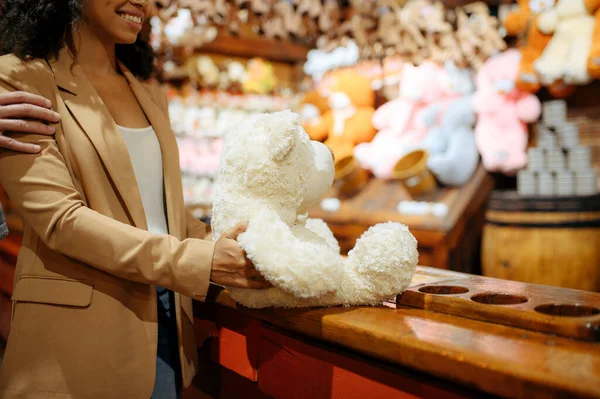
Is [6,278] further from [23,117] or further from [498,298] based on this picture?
[498,298]

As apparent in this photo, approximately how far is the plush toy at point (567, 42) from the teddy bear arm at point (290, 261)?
7.22 feet

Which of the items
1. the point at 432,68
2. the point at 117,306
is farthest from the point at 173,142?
the point at 432,68

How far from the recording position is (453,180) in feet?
9.95

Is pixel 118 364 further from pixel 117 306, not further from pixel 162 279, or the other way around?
pixel 162 279

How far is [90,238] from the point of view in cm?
100

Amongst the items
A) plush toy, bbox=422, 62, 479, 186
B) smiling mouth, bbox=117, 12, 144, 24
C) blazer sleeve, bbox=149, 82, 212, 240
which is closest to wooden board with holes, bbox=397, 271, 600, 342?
blazer sleeve, bbox=149, 82, 212, 240

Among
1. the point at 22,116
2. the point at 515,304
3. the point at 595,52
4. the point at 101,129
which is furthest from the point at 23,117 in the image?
the point at 595,52

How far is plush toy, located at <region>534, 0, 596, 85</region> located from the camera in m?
2.52

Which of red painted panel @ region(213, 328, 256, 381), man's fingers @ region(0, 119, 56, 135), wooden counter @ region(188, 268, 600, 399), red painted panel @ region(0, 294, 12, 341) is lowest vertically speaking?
red painted panel @ region(0, 294, 12, 341)

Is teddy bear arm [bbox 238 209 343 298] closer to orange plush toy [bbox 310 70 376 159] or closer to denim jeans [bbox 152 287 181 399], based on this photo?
denim jeans [bbox 152 287 181 399]

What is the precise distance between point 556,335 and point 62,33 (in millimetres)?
1260

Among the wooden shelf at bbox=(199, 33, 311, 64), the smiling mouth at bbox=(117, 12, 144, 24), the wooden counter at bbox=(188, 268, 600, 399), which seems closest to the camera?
the wooden counter at bbox=(188, 268, 600, 399)

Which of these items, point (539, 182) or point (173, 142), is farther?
point (539, 182)

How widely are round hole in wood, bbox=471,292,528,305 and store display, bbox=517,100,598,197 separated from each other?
163cm
